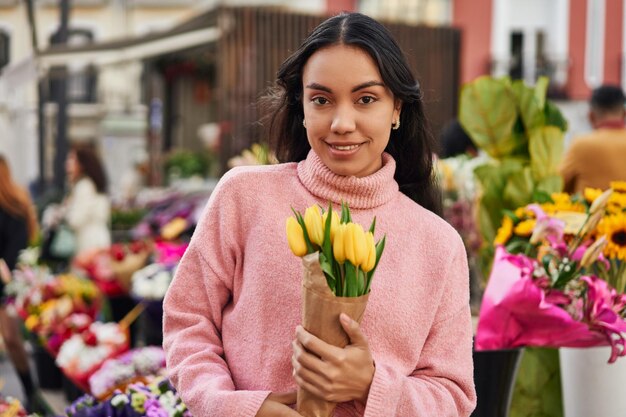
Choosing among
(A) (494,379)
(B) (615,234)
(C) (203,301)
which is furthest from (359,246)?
(B) (615,234)

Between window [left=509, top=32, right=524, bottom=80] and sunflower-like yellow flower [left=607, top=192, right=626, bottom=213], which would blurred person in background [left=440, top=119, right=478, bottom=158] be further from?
window [left=509, top=32, right=524, bottom=80]

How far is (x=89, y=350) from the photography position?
454 centimetres

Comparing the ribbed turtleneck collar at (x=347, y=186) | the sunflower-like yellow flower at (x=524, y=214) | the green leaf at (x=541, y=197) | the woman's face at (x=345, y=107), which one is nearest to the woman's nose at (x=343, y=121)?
the woman's face at (x=345, y=107)

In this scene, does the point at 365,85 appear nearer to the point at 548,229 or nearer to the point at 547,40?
the point at 548,229

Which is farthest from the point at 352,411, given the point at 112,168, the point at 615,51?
the point at 112,168

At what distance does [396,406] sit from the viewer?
1841 mm

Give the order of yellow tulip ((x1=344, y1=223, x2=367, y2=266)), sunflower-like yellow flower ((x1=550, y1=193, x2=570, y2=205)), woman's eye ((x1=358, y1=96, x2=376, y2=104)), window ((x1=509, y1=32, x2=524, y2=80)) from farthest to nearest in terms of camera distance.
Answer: window ((x1=509, y1=32, x2=524, y2=80)), sunflower-like yellow flower ((x1=550, y1=193, x2=570, y2=205)), woman's eye ((x1=358, y1=96, x2=376, y2=104)), yellow tulip ((x1=344, y1=223, x2=367, y2=266))

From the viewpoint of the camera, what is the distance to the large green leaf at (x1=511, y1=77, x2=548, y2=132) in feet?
12.0

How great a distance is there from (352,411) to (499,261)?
1049 mm

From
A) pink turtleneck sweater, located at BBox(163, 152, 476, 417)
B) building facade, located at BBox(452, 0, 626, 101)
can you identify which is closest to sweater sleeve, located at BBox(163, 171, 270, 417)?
pink turtleneck sweater, located at BBox(163, 152, 476, 417)

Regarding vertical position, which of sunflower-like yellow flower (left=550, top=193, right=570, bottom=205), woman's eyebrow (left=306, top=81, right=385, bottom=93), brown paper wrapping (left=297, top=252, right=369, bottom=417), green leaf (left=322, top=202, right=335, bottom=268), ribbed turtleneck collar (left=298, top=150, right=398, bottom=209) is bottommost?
sunflower-like yellow flower (left=550, top=193, right=570, bottom=205)

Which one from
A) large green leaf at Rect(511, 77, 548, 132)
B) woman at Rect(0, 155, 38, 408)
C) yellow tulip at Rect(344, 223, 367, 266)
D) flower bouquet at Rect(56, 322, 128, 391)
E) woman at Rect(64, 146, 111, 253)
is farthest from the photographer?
woman at Rect(64, 146, 111, 253)

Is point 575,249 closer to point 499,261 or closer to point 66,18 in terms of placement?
point 499,261

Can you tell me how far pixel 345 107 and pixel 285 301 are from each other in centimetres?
35
